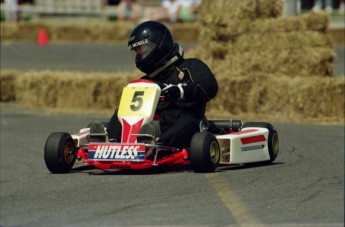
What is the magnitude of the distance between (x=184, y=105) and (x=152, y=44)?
1.95ft

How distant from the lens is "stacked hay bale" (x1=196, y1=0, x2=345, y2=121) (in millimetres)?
13992

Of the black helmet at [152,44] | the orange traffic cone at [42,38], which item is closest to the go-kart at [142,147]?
the black helmet at [152,44]

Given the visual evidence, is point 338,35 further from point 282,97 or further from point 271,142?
point 271,142

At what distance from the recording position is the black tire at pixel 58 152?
28.9ft

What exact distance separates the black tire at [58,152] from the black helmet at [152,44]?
95cm

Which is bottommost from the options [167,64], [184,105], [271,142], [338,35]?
→ [338,35]

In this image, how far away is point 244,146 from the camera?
9273 mm

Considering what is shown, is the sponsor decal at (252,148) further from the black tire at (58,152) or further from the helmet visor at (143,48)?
the black tire at (58,152)

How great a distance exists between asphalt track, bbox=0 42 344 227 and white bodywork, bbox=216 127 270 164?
0.31 feet

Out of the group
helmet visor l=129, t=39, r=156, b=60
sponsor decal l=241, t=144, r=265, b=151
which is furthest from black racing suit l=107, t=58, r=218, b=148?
sponsor decal l=241, t=144, r=265, b=151

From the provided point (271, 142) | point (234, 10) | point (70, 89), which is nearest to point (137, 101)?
point (271, 142)

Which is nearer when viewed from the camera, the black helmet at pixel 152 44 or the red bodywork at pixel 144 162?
the red bodywork at pixel 144 162

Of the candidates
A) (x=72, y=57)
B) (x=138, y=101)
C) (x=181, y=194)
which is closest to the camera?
(x=181, y=194)

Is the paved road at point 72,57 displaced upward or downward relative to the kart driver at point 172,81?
downward
